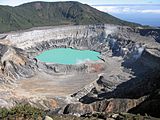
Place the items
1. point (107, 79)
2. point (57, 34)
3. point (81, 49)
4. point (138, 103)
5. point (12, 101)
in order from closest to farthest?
point (138, 103), point (12, 101), point (107, 79), point (81, 49), point (57, 34)

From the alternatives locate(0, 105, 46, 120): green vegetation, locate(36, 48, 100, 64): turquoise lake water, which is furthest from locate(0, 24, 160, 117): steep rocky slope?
locate(0, 105, 46, 120): green vegetation

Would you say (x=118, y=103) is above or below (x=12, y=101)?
above

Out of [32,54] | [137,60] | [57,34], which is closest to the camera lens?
[137,60]

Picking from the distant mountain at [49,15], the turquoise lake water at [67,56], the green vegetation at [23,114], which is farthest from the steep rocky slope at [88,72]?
the distant mountain at [49,15]

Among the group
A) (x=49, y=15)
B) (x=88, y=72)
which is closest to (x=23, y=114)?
(x=88, y=72)

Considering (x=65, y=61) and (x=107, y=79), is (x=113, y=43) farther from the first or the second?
(x=107, y=79)

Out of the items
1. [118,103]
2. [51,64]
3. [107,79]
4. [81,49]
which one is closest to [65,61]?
[51,64]

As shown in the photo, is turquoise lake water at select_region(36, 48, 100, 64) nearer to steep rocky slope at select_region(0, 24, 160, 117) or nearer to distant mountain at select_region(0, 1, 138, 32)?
steep rocky slope at select_region(0, 24, 160, 117)
